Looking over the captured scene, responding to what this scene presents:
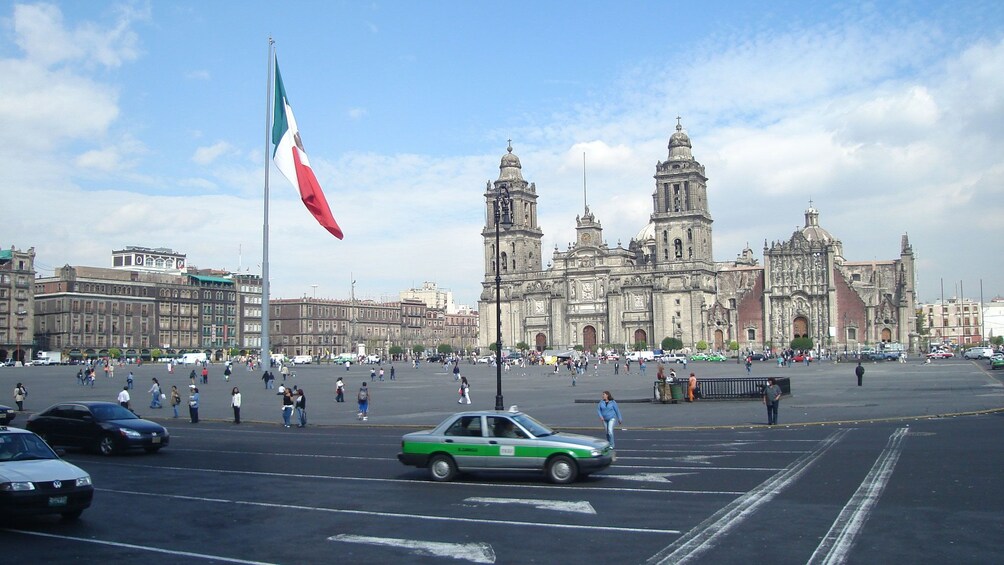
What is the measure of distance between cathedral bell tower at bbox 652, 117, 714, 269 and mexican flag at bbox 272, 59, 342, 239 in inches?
3511

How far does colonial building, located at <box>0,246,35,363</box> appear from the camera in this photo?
365 ft

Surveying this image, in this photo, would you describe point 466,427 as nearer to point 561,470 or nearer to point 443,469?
Answer: point 443,469

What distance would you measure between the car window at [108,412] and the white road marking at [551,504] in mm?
10981

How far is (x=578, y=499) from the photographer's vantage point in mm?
13398

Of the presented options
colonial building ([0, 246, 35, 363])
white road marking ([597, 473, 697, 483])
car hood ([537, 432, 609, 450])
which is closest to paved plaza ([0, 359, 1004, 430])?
white road marking ([597, 473, 697, 483])

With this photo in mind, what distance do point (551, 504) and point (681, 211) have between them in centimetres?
10253

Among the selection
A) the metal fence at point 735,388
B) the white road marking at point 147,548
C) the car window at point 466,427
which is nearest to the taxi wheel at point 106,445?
the car window at point 466,427

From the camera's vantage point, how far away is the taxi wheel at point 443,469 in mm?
15523

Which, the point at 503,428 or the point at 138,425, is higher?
the point at 503,428

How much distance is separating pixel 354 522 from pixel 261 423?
Result: 19388 mm

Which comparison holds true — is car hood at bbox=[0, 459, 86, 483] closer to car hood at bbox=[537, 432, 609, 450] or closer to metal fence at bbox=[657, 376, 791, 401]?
car hood at bbox=[537, 432, 609, 450]

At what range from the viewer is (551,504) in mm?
12984

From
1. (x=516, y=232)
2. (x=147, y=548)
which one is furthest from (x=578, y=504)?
(x=516, y=232)

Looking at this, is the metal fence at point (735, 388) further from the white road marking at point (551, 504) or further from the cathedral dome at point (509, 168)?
the cathedral dome at point (509, 168)
